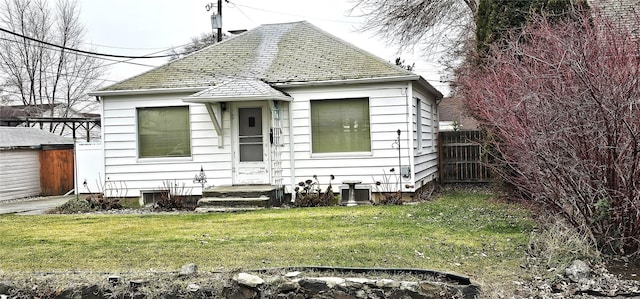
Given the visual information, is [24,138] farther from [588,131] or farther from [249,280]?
[588,131]

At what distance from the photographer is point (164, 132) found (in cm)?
1230

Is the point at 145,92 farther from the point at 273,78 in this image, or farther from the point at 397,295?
the point at 397,295

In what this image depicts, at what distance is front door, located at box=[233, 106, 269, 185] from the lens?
39.1 ft

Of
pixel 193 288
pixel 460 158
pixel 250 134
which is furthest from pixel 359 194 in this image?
pixel 193 288

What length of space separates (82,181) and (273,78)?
600cm

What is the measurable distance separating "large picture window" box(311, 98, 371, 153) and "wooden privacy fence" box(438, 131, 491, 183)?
Answer: 511 cm

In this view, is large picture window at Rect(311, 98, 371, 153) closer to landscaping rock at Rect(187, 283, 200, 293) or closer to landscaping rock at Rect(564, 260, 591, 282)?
landscaping rock at Rect(564, 260, 591, 282)

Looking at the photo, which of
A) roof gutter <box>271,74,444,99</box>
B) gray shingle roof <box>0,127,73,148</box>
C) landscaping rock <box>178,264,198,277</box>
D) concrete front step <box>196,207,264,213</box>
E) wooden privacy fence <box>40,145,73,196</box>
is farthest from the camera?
wooden privacy fence <box>40,145,73,196</box>

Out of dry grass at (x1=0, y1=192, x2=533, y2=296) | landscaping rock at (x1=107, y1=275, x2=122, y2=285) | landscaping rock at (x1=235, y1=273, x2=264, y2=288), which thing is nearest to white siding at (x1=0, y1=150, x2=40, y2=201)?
dry grass at (x1=0, y1=192, x2=533, y2=296)

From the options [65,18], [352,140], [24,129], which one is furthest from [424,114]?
[65,18]

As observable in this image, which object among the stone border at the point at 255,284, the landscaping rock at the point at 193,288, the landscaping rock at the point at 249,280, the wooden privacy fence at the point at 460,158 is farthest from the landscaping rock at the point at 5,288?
the wooden privacy fence at the point at 460,158

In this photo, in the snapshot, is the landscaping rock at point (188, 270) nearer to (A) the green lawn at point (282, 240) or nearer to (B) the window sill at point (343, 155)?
(A) the green lawn at point (282, 240)

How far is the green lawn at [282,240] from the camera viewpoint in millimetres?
Result: 6047

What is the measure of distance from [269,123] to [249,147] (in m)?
0.72
